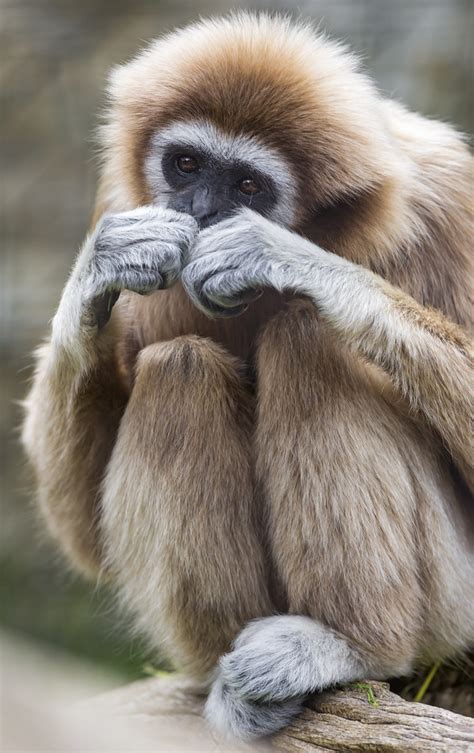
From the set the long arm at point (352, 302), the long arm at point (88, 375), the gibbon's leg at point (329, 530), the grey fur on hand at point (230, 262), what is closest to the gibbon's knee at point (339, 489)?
the gibbon's leg at point (329, 530)

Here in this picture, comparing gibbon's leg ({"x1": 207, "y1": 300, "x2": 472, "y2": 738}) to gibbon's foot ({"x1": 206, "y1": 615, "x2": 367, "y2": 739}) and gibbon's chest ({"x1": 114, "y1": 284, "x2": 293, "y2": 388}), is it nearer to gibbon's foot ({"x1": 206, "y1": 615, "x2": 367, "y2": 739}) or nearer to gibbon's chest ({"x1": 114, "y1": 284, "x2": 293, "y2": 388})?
gibbon's foot ({"x1": 206, "y1": 615, "x2": 367, "y2": 739})

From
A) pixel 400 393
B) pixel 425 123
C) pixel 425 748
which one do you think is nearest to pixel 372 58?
pixel 425 123

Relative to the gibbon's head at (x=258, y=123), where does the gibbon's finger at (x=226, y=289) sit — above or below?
below

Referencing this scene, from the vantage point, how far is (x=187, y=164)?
4.28m

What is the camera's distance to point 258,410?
4164 millimetres

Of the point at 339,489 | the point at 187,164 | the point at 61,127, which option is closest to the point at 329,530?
the point at 339,489

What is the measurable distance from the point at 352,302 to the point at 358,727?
5.48ft

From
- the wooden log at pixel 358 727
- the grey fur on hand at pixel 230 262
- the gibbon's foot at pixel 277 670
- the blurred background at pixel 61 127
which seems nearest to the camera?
the wooden log at pixel 358 727

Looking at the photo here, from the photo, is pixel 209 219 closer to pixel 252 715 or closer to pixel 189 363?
pixel 189 363

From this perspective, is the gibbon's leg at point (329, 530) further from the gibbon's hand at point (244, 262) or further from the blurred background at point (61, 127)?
the blurred background at point (61, 127)

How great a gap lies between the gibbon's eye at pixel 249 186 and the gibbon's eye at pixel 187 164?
215 millimetres

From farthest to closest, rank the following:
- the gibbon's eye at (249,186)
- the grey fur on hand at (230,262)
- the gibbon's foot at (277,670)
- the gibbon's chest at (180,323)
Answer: the gibbon's chest at (180,323) < the gibbon's eye at (249,186) < the gibbon's foot at (277,670) < the grey fur on hand at (230,262)

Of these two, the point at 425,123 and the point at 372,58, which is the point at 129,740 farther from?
the point at 372,58

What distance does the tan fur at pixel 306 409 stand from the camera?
4012 mm
